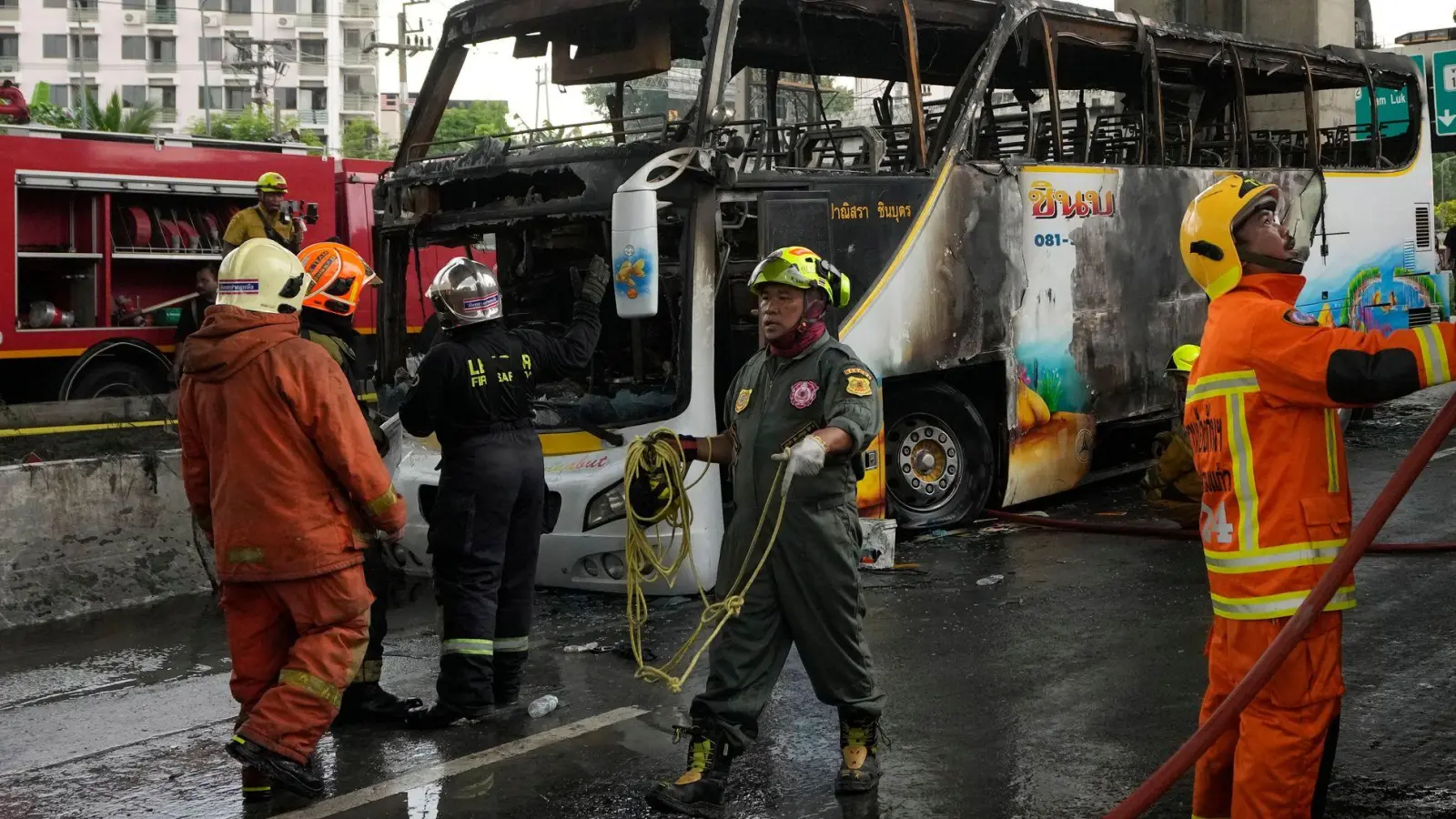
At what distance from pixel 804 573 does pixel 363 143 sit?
69546 mm

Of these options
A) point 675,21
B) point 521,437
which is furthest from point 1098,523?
point 521,437

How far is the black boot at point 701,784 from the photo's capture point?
474 centimetres

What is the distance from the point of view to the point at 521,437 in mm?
6117

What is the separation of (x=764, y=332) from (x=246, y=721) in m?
2.11

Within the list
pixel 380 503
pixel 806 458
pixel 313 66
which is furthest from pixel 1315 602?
pixel 313 66

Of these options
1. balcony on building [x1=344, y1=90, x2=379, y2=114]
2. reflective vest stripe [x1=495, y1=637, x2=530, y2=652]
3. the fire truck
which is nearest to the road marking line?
reflective vest stripe [x1=495, y1=637, x2=530, y2=652]

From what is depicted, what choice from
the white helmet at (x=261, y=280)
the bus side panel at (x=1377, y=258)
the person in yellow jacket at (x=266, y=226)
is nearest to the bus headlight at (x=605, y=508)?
the white helmet at (x=261, y=280)

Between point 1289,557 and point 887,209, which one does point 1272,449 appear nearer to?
point 1289,557

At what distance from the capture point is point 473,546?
233 inches

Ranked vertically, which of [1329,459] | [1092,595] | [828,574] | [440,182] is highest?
[440,182]

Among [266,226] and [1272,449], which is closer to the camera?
[1272,449]

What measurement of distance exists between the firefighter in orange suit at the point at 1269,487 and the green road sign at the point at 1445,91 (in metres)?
23.8

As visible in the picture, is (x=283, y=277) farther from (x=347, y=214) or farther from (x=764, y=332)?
(x=347, y=214)

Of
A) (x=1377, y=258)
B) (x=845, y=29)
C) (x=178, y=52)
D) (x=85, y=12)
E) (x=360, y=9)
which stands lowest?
(x=1377, y=258)
